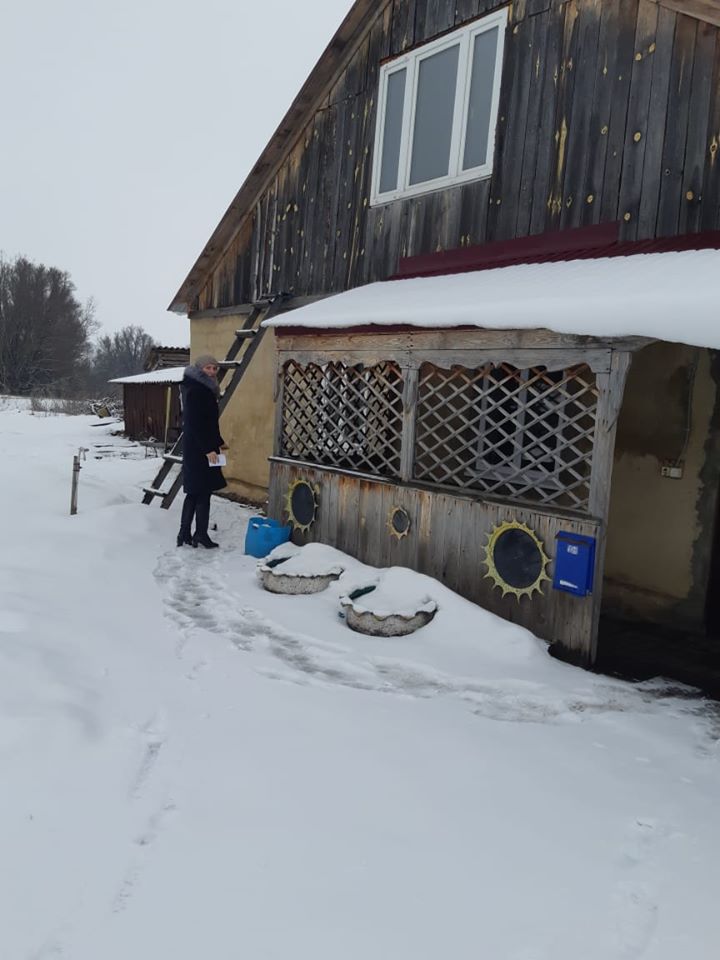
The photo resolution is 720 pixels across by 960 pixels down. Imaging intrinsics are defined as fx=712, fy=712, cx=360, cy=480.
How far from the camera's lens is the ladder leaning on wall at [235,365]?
9062 millimetres

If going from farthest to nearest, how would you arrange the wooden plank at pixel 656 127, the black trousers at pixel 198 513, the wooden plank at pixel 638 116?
the black trousers at pixel 198 513, the wooden plank at pixel 638 116, the wooden plank at pixel 656 127

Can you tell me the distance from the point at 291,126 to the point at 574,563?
7.16m

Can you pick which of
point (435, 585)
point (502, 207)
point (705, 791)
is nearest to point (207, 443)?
point (435, 585)

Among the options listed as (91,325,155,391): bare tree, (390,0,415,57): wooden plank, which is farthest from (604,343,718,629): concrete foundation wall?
(91,325,155,391): bare tree

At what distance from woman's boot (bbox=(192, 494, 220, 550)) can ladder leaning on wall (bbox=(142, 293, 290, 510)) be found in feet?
2.57

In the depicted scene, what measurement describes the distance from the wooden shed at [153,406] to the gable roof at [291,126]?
13092 mm

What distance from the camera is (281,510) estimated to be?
26.3ft

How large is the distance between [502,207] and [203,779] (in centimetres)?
588

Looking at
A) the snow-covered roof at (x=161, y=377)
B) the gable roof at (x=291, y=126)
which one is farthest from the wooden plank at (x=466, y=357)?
the snow-covered roof at (x=161, y=377)

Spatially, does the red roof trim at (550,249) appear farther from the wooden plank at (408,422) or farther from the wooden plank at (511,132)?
the wooden plank at (408,422)

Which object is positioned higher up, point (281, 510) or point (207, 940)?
point (281, 510)

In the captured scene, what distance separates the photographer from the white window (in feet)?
23.6

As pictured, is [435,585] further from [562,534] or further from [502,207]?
[502,207]

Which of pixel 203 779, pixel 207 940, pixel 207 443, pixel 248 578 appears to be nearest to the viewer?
pixel 207 940
